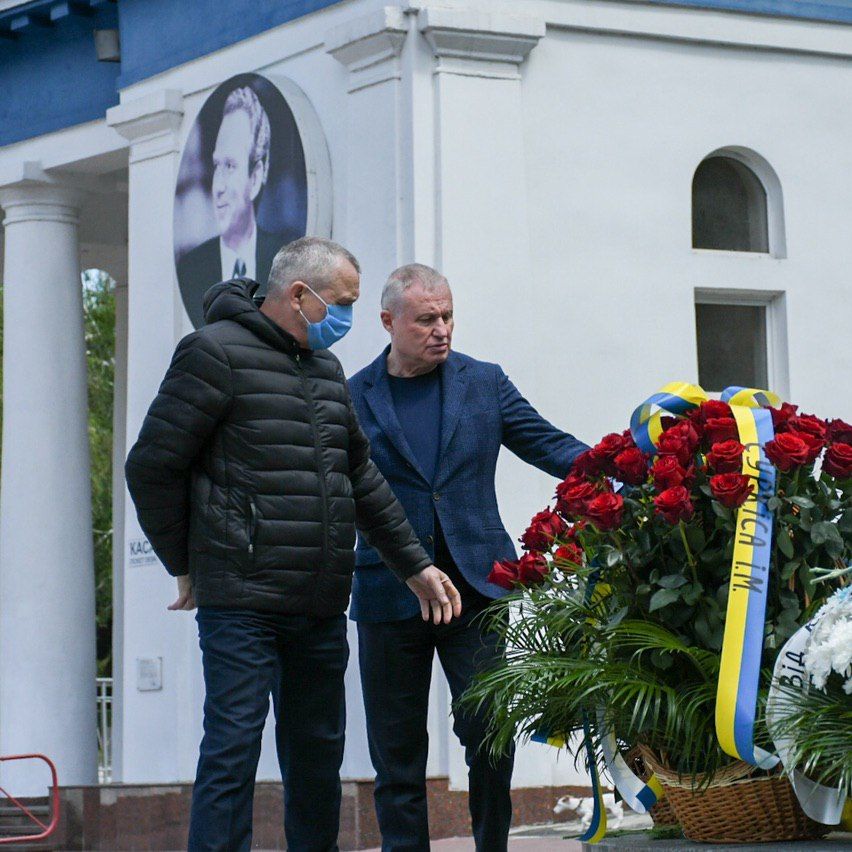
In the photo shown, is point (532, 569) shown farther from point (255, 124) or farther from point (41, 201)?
point (41, 201)

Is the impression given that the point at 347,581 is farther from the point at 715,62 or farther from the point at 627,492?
the point at 715,62

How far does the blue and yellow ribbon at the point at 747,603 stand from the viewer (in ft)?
15.1

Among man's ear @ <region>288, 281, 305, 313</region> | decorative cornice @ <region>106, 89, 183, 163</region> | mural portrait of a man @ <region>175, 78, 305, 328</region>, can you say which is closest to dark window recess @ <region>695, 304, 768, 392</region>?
mural portrait of a man @ <region>175, 78, 305, 328</region>

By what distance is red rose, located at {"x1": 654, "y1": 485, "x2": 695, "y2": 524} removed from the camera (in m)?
4.84

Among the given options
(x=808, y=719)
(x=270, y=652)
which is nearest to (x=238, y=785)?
(x=270, y=652)

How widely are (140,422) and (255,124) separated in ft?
6.52

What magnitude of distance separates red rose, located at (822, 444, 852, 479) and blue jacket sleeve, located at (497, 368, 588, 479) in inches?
59.4

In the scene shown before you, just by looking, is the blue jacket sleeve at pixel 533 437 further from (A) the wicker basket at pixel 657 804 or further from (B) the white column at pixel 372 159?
(B) the white column at pixel 372 159

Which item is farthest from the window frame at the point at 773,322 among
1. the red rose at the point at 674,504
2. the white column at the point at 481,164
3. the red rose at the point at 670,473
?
the red rose at the point at 674,504

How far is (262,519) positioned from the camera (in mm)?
5602

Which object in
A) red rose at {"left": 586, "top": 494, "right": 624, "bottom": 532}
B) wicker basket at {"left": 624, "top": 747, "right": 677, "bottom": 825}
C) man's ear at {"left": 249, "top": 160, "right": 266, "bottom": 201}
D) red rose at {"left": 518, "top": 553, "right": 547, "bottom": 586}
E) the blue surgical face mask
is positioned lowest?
wicker basket at {"left": 624, "top": 747, "right": 677, "bottom": 825}

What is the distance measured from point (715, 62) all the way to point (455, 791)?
13.8 ft

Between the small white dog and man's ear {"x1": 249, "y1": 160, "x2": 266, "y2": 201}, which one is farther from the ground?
man's ear {"x1": 249, "y1": 160, "x2": 266, "y2": 201}

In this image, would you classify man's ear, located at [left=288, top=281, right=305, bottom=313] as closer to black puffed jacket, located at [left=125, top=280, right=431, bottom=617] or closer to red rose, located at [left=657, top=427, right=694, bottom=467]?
black puffed jacket, located at [left=125, top=280, right=431, bottom=617]
